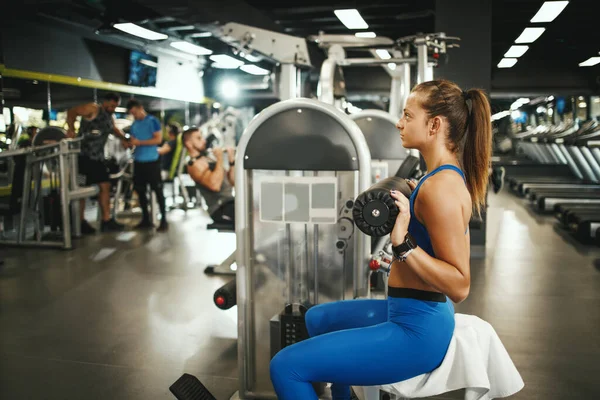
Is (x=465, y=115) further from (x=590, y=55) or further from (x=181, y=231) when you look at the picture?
(x=590, y=55)

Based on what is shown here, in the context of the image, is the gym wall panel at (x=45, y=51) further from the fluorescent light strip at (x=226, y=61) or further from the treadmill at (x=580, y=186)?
the treadmill at (x=580, y=186)

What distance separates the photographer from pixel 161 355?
316 centimetres

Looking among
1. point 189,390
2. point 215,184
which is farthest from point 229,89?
point 189,390

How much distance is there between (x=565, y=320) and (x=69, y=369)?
3069 mm

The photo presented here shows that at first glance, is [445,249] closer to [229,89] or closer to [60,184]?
[60,184]

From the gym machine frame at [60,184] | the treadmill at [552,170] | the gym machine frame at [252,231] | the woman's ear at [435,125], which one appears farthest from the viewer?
the treadmill at [552,170]

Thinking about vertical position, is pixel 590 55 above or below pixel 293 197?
above

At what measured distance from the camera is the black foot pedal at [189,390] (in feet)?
7.08

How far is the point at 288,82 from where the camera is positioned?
451 centimetres

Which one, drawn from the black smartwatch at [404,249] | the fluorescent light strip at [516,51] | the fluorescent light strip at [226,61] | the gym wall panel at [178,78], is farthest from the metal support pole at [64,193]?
the fluorescent light strip at [516,51]

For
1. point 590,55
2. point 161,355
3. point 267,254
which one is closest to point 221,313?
point 161,355

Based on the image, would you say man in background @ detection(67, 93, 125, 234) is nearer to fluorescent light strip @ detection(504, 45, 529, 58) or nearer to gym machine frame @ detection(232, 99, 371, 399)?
gym machine frame @ detection(232, 99, 371, 399)

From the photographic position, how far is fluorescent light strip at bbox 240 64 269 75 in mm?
13922

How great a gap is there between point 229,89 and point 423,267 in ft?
46.6
